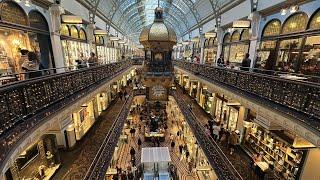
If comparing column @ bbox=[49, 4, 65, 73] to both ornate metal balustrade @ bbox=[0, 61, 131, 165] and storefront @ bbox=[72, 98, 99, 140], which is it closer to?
storefront @ bbox=[72, 98, 99, 140]

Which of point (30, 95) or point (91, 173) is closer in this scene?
point (30, 95)

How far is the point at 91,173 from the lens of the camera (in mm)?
7051

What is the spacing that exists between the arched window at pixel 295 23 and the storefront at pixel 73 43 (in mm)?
12266

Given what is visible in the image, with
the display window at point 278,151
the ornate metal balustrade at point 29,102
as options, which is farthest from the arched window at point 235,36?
the ornate metal balustrade at point 29,102

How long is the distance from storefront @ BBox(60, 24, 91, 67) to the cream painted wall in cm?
1282

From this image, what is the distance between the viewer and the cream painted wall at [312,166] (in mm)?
6270

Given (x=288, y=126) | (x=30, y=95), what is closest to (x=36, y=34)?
(x=30, y=95)

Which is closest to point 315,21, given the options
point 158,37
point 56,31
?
point 158,37

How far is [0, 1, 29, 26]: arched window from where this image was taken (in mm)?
7765

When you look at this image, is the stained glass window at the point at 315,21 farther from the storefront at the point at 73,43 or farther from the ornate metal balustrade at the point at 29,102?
the storefront at the point at 73,43

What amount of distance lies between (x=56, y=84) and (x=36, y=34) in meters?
5.50

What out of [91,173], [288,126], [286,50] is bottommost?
[91,173]

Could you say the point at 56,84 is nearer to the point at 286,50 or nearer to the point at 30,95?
the point at 30,95

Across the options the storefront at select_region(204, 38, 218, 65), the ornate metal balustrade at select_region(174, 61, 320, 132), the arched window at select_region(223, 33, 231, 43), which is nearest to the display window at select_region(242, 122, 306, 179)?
the ornate metal balustrade at select_region(174, 61, 320, 132)
